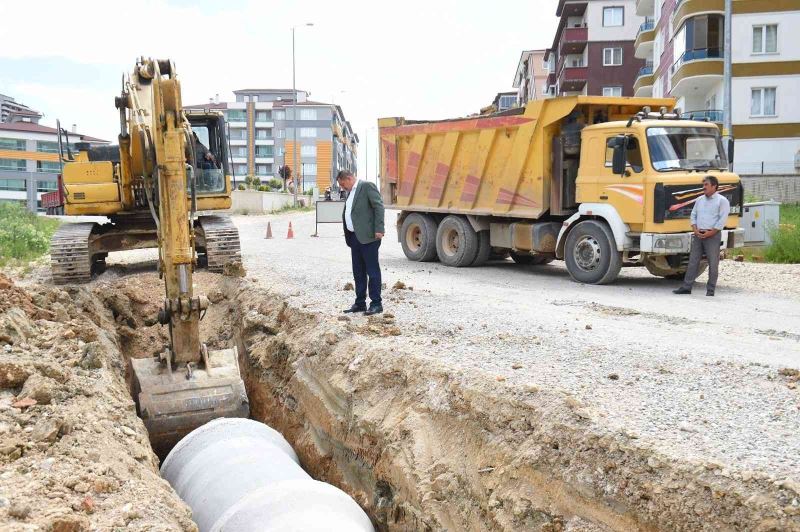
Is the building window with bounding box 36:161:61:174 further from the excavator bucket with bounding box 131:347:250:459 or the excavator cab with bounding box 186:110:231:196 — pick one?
the excavator bucket with bounding box 131:347:250:459

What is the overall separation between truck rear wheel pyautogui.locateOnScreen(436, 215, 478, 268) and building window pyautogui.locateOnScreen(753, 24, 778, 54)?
20195mm

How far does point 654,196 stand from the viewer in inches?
437

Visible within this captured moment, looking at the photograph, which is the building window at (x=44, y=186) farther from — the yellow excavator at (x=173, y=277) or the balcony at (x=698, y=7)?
the yellow excavator at (x=173, y=277)

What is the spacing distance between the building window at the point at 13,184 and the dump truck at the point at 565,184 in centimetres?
7240

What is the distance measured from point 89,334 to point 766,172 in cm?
2768

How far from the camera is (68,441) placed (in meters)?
4.74

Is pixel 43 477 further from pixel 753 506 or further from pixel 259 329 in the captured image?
pixel 259 329

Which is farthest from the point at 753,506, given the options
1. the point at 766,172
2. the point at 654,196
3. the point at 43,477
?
the point at 766,172

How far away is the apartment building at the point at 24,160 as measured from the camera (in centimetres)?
7644

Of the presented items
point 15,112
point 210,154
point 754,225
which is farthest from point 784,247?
point 15,112

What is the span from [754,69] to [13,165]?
69859 mm

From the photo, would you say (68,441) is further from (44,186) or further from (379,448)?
(44,186)

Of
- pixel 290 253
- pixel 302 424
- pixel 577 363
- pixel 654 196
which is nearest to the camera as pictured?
pixel 577 363

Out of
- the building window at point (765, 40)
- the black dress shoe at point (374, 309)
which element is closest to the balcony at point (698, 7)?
the building window at point (765, 40)
